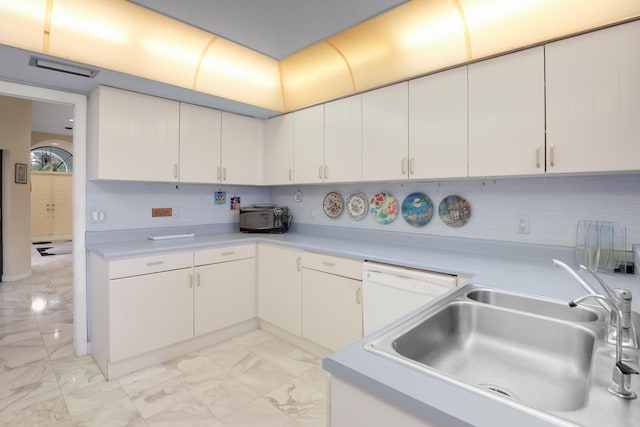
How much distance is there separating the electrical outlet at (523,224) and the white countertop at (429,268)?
106 mm

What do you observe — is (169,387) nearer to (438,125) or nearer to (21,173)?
(438,125)

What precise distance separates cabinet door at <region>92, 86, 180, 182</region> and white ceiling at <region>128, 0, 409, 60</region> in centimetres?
95

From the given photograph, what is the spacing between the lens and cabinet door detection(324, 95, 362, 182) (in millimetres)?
2777

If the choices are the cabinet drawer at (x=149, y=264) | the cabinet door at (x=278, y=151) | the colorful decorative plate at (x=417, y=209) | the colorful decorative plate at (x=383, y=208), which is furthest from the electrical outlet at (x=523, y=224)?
the cabinet drawer at (x=149, y=264)

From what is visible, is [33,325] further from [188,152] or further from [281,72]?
[281,72]

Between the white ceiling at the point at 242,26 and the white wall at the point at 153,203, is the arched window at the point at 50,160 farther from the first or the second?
the white ceiling at the point at 242,26

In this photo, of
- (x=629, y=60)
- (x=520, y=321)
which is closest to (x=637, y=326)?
(x=520, y=321)

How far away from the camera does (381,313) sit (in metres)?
2.26

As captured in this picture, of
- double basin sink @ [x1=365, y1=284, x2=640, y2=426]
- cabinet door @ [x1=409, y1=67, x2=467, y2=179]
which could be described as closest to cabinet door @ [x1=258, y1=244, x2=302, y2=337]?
cabinet door @ [x1=409, y1=67, x2=467, y2=179]

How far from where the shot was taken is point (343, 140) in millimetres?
2883

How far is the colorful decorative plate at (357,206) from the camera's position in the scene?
310 cm

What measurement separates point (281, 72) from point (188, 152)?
1181mm

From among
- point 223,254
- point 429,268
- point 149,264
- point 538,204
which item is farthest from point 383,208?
point 149,264

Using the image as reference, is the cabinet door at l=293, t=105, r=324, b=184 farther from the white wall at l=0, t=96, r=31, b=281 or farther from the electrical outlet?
the white wall at l=0, t=96, r=31, b=281
